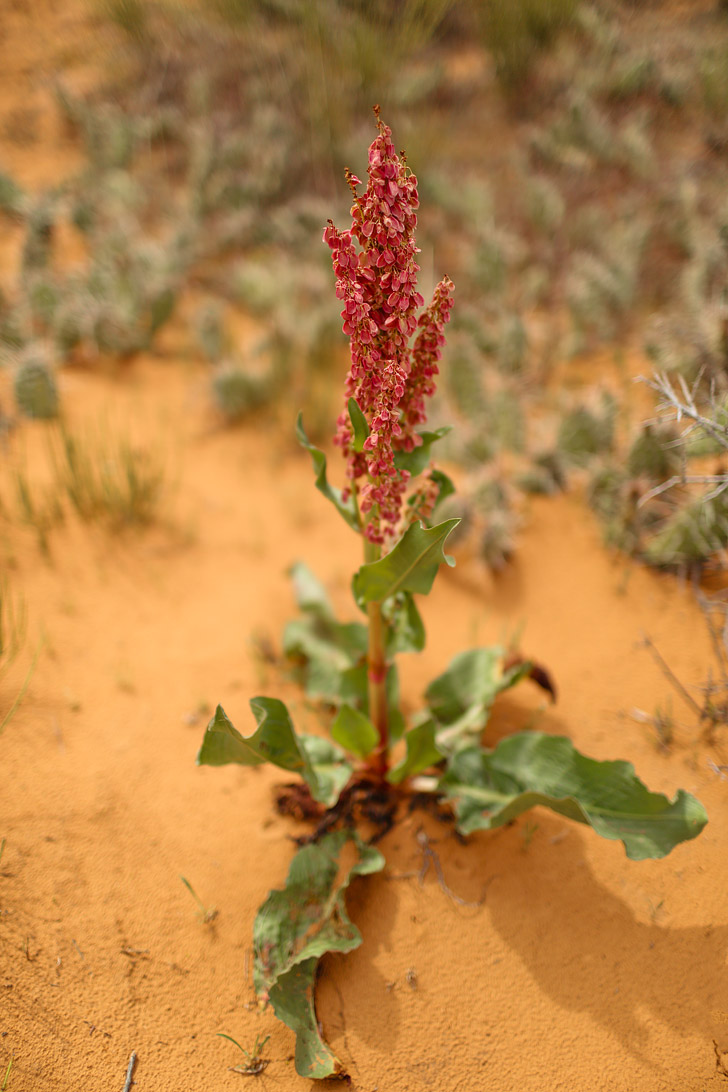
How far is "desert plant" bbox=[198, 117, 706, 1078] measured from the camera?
1451 millimetres

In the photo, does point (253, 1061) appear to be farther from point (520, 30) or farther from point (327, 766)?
point (520, 30)

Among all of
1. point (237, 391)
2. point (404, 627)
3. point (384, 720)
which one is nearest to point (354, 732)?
point (384, 720)

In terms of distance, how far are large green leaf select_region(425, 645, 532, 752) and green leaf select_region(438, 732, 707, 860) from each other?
0.51 ft

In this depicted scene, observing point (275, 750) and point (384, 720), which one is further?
point (384, 720)

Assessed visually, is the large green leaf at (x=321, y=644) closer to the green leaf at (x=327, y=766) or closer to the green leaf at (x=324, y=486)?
the green leaf at (x=327, y=766)

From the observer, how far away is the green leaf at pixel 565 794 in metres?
1.70

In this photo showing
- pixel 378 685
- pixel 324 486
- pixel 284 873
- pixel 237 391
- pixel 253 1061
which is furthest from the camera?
pixel 237 391

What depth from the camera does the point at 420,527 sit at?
1533 mm

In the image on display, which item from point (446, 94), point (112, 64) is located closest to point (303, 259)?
point (446, 94)

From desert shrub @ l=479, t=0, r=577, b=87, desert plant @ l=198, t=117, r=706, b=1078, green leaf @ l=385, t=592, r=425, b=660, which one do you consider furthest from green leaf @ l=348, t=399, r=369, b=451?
desert shrub @ l=479, t=0, r=577, b=87

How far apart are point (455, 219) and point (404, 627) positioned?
5.01m

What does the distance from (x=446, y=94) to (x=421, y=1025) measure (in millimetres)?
7829

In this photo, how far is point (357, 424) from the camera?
163 cm

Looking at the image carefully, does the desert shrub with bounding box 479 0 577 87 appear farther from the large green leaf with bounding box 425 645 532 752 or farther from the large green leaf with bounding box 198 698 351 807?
the large green leaf with bounding box 198 698 351 807
